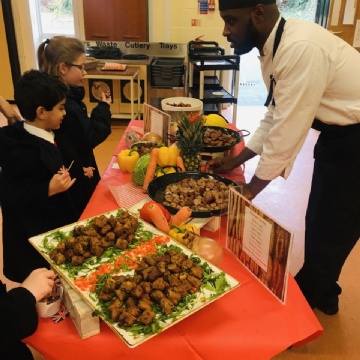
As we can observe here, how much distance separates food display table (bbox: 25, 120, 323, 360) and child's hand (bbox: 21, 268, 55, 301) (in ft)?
0.21

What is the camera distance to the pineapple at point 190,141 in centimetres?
165

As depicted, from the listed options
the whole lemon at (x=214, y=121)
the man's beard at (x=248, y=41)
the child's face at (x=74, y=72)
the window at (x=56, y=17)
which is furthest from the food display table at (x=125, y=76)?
the man's beard at (x=248, y=41)

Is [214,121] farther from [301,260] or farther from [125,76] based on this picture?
[125,76]

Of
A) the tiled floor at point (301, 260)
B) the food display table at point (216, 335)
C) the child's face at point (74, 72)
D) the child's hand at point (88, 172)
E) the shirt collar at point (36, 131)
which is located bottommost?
the tiled floor at point (301, 260)

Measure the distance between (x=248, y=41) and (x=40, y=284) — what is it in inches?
41.6

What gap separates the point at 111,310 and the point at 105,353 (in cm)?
10

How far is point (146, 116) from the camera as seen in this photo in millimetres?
2135

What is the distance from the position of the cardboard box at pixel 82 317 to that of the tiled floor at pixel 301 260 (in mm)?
490

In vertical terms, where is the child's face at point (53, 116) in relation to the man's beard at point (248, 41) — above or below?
below

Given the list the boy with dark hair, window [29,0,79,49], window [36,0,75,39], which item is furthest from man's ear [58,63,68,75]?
window [36,0,75,39]

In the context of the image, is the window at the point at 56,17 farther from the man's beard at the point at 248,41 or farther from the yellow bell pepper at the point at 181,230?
the yellow bell pepper at the point at 181,230

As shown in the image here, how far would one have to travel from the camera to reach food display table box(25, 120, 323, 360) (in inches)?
33.3

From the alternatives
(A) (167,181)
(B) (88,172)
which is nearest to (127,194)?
(A) (167,181)

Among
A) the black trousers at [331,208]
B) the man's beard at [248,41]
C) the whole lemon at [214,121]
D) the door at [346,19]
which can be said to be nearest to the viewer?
the man's beard at [248,41]
